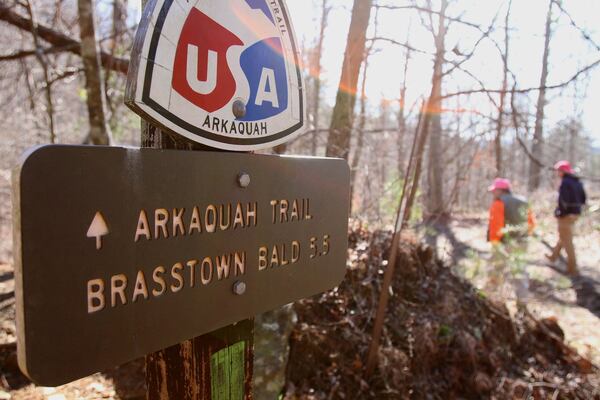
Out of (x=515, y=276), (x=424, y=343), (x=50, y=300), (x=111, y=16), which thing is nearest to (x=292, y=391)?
(x=424, y=343)

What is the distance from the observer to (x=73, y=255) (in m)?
0.83

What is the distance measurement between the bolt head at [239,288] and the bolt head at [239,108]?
0.49 meters

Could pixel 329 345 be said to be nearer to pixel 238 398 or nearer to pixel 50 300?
pixel 238 398

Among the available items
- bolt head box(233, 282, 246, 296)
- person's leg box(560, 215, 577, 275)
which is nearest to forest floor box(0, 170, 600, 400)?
person's leg box(560, 215, 577, 275)

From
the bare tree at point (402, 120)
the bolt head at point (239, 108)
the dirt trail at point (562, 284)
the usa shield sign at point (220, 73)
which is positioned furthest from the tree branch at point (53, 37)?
the dirt trail at point (562, 284)

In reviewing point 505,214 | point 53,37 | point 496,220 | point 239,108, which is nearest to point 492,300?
point 496,220

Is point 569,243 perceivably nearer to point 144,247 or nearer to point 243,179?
point 243,179

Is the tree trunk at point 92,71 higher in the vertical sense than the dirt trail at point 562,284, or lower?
higher

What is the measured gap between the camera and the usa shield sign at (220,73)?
3.35 ft

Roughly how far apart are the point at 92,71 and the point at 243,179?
4.14 meters

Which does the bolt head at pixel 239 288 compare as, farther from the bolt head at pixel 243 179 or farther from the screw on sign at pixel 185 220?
the bolt head at pixel 243 179

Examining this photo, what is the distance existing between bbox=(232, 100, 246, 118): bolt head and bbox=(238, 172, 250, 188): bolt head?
0.18 m

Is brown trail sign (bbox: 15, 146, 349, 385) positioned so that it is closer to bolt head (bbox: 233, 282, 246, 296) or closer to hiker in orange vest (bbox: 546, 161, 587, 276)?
bolt head (bbox: 233, 282, 246, 296)

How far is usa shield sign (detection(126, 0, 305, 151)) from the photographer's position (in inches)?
40.3
